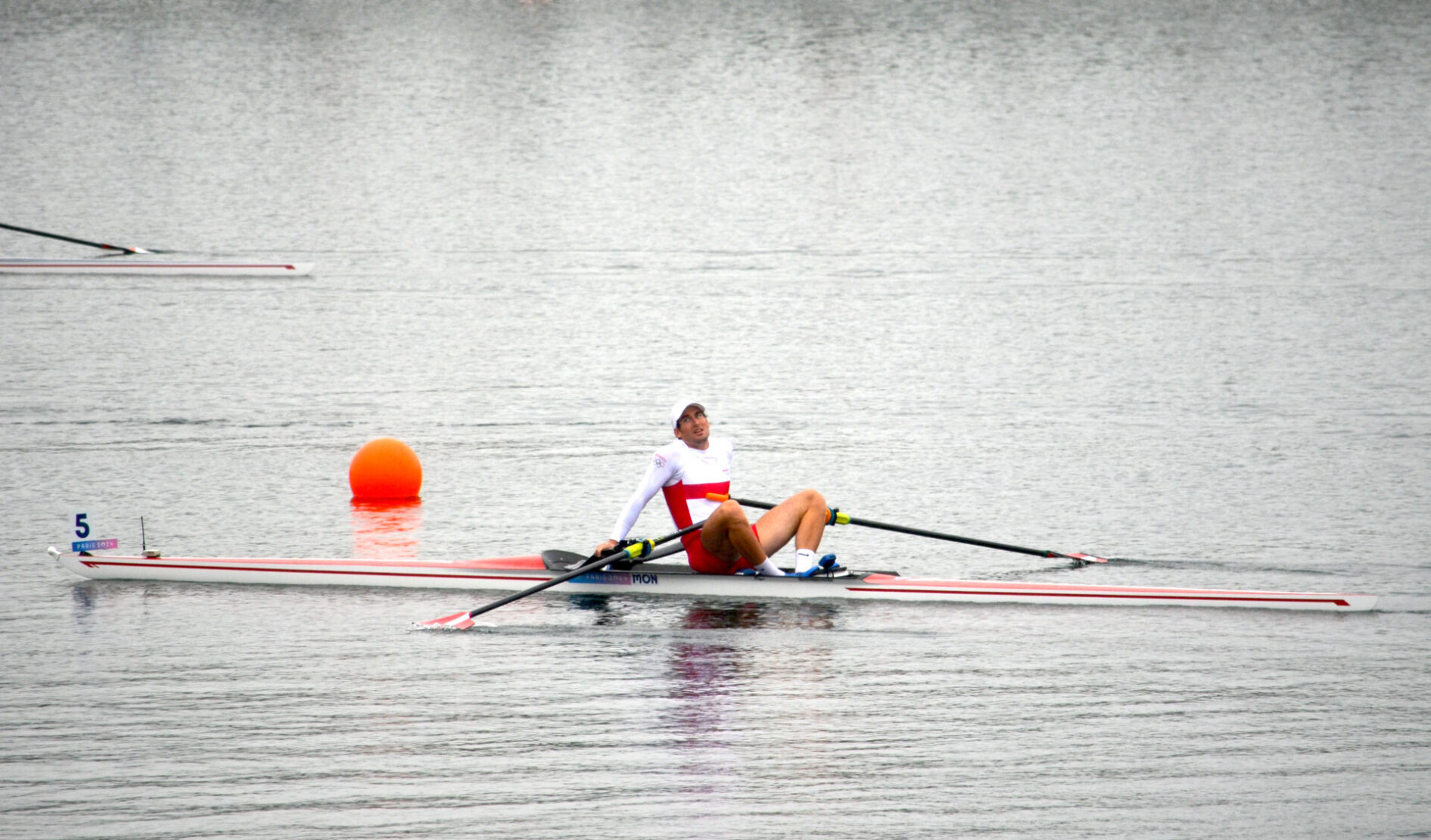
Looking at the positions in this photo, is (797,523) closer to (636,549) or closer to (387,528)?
(636,549)

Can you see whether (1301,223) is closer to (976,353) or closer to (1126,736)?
(976,353)

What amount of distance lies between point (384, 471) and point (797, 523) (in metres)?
3.69

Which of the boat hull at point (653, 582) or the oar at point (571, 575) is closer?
the oar at point (571, 575)

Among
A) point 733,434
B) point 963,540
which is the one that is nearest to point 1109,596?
point 963,540

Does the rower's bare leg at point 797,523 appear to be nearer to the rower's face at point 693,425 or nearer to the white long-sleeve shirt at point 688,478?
the white long-sleeve shirt at point 688,478

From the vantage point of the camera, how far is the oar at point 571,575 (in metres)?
9.60

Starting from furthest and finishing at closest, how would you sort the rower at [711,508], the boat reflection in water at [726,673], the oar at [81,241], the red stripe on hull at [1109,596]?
1. the oar at [81,241]
2. the rower at [711,508]
3. the red stripe on hull at [1109,596]
4. the boat reflection in water at [726,673]

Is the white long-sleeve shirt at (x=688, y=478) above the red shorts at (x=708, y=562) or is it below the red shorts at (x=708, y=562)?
above

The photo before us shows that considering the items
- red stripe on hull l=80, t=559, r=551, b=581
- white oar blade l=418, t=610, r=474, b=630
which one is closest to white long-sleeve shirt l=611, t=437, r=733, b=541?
red stripe on hull l=80, t=559, r=551, b=581

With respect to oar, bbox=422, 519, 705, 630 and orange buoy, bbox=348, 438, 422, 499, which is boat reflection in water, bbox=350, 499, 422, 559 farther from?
oar, bbox=422, 519, 705, 630

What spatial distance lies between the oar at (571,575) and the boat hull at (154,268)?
1347 cm

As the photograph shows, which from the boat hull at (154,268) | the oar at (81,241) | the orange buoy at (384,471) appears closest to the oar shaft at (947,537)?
the orange buoy at (384,471)

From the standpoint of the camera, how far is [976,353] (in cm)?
1827

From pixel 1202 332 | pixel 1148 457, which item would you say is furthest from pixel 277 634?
pixel 1202 332
